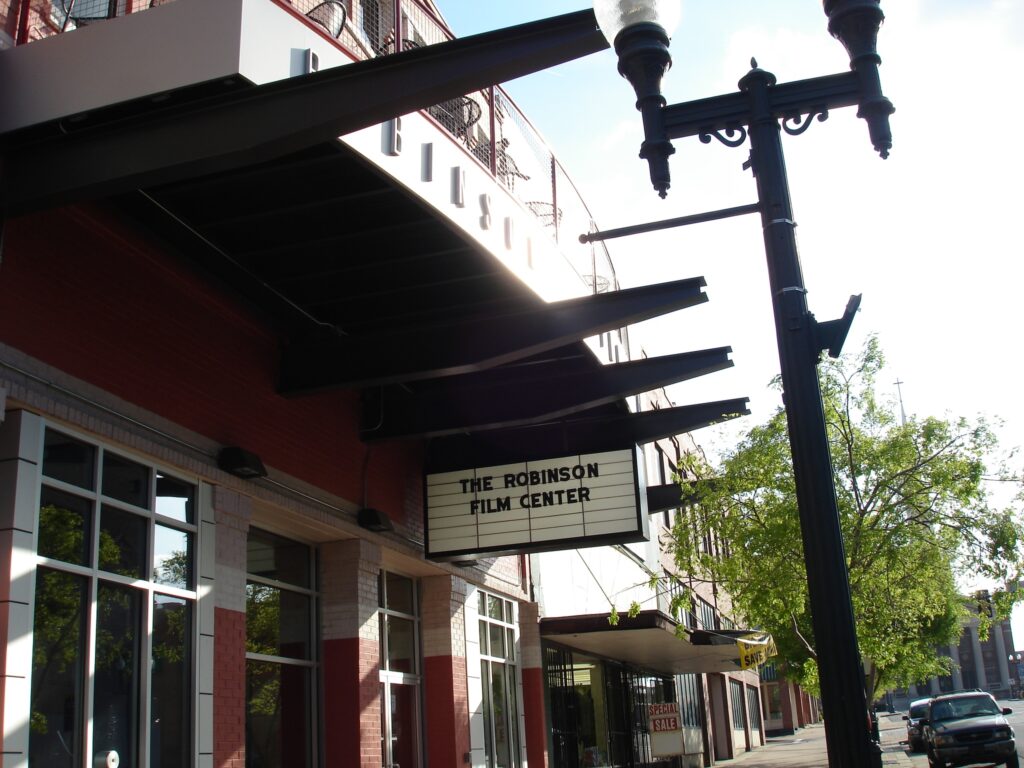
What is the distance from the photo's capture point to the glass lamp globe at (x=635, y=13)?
544 cm

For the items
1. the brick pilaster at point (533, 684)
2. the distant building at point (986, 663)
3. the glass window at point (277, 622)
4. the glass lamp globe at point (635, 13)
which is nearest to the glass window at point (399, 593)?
the glass window at point (277, 622)

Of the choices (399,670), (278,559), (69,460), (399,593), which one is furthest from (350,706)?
(69,460)

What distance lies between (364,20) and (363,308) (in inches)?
121

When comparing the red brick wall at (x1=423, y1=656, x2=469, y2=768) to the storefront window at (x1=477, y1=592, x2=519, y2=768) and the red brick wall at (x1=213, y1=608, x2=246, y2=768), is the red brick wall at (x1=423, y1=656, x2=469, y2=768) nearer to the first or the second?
the storefront window at (x1=477, y1=592, x2=519, y2=768)

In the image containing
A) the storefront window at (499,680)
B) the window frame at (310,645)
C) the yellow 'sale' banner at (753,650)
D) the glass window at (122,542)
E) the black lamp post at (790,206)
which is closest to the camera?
the black lamp post at (790,206)

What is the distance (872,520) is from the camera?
621 inches

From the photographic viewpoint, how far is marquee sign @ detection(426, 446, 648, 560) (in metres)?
13.8

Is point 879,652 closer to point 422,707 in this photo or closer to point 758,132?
point 422,707

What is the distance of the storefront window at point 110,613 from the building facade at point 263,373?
0.02 metres

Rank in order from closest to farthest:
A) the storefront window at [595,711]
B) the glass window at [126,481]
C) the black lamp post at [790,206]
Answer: the black lamp post at [790,206] < the glass window at [126,481] < the storefront window at [595,711]

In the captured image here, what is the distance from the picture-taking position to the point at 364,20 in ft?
33.4

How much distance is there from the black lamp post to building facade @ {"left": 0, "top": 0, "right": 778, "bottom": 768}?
1.67 meters

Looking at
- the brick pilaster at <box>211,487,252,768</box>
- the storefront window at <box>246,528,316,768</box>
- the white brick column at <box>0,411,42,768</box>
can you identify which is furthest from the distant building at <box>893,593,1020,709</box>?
the white brick column at <box>0,411,42,768</box>

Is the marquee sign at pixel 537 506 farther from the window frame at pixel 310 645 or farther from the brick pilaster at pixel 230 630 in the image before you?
the brick pilaster at pixel 230 630
